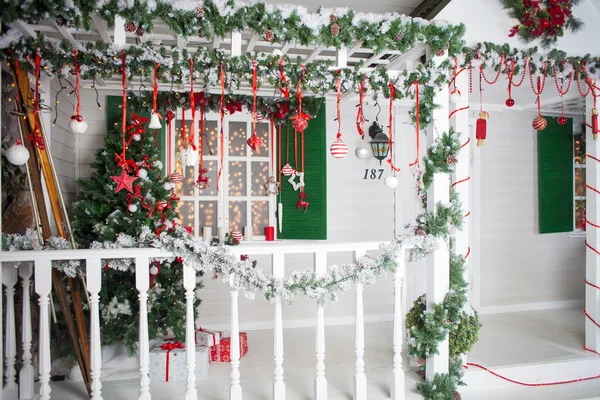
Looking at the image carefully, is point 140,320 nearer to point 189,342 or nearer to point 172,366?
point 189,342

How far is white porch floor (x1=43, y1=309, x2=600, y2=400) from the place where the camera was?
3240 millimetres

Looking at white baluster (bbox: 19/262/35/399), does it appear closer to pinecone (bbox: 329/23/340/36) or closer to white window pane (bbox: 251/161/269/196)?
pinecone (bbox: 329/23/340/36)

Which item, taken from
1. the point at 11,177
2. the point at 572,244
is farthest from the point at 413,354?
the point at 572,244

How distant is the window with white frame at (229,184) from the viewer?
5176 mm

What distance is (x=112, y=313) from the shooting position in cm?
363

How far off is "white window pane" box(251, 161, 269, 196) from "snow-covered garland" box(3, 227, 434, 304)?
2.46 meters

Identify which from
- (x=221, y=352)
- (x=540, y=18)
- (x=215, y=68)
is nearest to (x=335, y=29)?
(x=215, y=68)

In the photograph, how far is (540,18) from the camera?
3.57m

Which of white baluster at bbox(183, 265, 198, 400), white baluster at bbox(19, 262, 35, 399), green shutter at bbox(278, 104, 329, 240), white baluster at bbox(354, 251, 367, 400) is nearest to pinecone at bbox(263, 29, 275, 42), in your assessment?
white baluster at bbox(183, 265, 198, 400)

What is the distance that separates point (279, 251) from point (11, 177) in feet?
6.53

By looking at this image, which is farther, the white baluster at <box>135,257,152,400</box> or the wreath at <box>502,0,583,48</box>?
the wreath at <box>502,0,583,48</box>

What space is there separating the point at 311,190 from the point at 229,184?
0.97 m

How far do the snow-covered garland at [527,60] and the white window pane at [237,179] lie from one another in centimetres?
280

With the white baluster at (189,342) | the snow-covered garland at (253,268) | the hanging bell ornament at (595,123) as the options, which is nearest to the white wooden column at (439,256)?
the snow-covered garland at (253,268)
